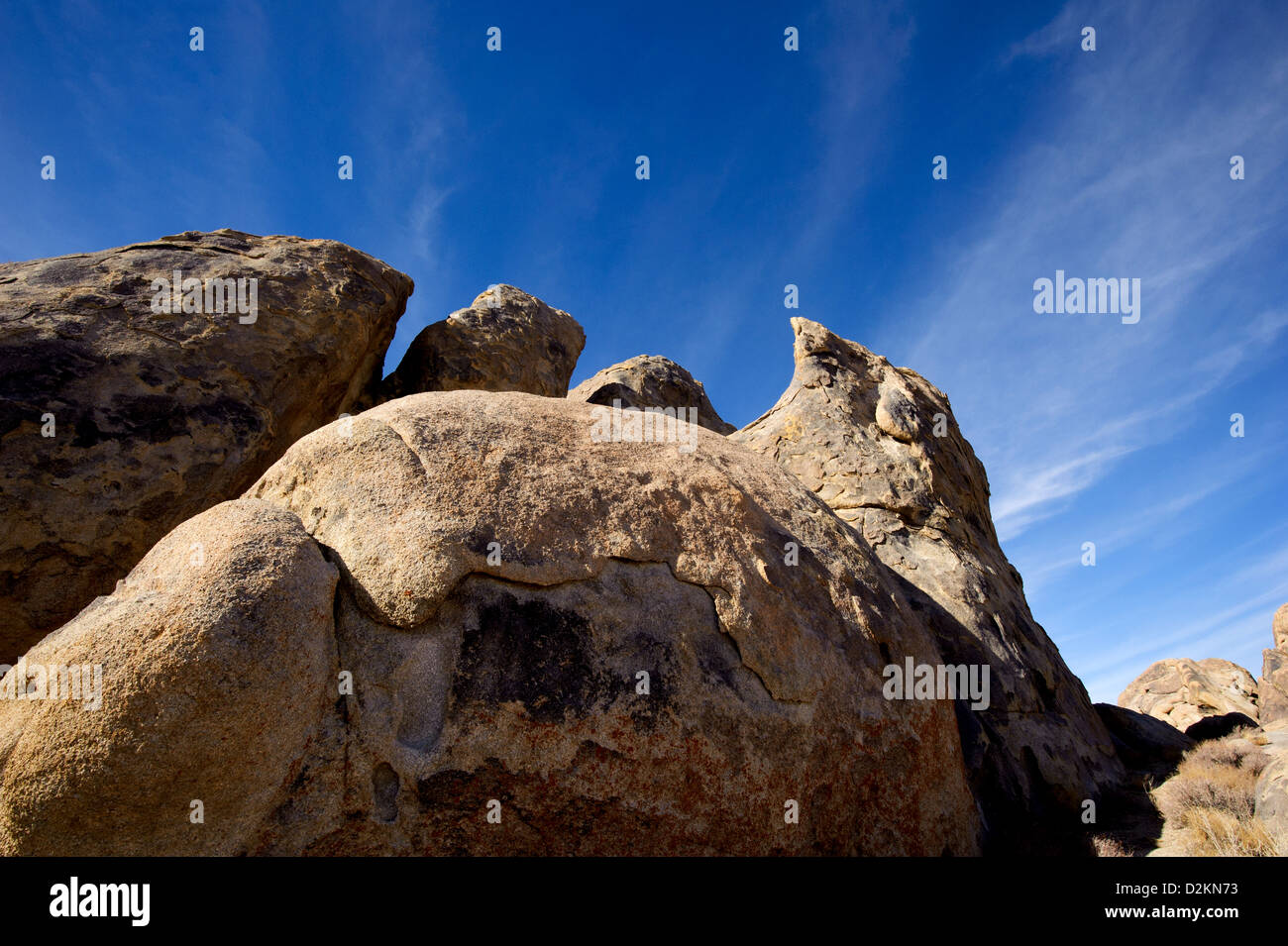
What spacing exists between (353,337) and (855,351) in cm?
606

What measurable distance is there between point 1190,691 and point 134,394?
18.2 m

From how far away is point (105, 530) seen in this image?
6863 mm

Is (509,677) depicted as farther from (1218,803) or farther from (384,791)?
(1218,803)

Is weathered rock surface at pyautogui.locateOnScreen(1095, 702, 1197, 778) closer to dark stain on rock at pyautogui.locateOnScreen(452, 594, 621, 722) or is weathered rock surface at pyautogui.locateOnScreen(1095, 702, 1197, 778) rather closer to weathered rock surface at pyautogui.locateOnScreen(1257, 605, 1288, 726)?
weathered rock surface at pyautogui.locateOnScreen(1257, 605, 1288, 726)

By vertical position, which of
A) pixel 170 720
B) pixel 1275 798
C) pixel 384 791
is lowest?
pixel 1275 798

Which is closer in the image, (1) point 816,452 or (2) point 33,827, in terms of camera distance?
(2) point 33,827

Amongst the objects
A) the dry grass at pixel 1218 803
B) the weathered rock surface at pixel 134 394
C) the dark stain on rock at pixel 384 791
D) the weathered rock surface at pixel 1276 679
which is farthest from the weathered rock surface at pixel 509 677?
the weathered rock surface at pixel 1276 679

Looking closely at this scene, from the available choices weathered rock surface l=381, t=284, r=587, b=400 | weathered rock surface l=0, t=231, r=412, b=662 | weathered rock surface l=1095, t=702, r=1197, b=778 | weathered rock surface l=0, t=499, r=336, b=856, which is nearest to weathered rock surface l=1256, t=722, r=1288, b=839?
weathered rock surface l=1095, t=702, r=1197, b=778

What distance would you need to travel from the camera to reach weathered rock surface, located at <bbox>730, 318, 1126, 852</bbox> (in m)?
6.00

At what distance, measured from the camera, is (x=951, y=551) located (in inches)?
307

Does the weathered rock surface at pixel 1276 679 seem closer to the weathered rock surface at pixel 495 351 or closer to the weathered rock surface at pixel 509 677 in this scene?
the weathered rock surface at pixel 509 677

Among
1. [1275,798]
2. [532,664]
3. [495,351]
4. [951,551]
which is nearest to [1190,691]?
[951,551]
